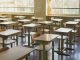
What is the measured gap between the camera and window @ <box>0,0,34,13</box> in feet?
36.1

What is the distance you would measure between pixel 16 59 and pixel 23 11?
898cm

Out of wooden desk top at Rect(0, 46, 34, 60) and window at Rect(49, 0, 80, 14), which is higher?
window at Rect(49, 0, 80, 14)

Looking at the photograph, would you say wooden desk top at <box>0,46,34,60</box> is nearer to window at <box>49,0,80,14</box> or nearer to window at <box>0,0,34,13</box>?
window at <box>49,0,80,14</box>

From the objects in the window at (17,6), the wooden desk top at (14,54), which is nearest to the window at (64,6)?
the window at (17,6)

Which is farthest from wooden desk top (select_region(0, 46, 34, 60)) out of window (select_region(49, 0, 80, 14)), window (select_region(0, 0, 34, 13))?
window (select_region(0, 0, 34, 13))

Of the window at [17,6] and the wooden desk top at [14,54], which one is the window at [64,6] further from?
the wooden desk top at [14,54]

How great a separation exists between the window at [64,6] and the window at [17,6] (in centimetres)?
135

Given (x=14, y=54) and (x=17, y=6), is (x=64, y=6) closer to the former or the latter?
(x=17, y=6)

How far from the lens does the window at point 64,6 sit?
9789 millimetres

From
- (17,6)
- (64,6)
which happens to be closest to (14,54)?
(64,6)

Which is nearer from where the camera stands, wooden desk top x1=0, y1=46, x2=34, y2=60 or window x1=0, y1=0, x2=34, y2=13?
wooden desk top x1=0, y1=46, x2=34, y2=60

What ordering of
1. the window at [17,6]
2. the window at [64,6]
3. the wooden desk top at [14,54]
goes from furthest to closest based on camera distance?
the window at [17,6], the window at [64,6], the wooden desk top at [14,54]

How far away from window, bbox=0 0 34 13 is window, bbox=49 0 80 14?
1.35m

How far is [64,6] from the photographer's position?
33.0 ft
